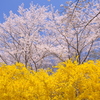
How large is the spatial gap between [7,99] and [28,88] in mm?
472

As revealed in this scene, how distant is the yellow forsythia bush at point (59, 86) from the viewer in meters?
3.10

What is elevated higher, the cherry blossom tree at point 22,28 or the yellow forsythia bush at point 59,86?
the cherry blossom tree at point 22,28

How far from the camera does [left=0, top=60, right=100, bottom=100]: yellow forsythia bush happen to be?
10.2 feet

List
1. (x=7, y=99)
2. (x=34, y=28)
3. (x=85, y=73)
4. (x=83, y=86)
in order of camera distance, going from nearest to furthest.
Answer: (x=7, y=99)
(x=83, y=86)
(x=85, y=73)
(x=34, y=28)

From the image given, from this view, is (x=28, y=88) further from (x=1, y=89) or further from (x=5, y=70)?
(x=5, y=70)

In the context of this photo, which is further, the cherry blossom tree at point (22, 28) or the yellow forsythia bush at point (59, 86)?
the cherry blossom tree at point (22, 28)

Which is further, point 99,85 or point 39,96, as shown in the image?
point 99,85

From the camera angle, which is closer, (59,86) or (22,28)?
(59,86)

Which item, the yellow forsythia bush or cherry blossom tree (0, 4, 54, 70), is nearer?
the yellow forsythia bush

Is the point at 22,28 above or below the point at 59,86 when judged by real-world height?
above

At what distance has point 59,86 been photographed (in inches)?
141

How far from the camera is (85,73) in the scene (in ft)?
12.8

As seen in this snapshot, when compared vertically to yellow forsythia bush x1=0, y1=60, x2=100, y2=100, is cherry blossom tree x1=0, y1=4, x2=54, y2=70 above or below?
above

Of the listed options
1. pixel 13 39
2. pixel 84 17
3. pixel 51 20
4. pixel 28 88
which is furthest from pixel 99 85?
pixel 13 39
